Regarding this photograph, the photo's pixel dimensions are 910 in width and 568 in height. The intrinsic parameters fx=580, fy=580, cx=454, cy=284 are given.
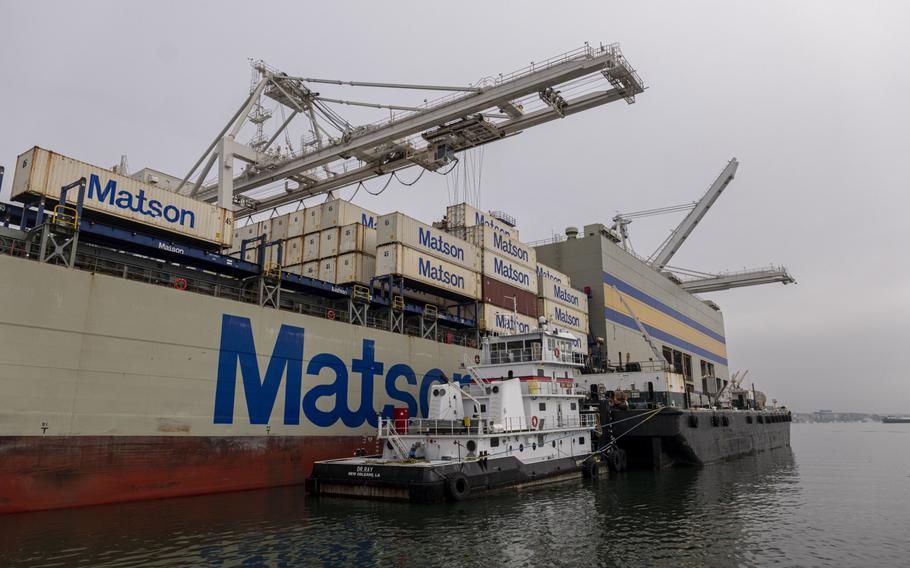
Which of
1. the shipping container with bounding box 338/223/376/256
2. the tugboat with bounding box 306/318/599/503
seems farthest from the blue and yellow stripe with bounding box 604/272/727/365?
the shipping container with bounding box 338/223/376/256

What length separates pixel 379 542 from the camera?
1489 centimetres

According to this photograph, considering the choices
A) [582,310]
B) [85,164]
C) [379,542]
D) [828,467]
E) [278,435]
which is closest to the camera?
[379,542]

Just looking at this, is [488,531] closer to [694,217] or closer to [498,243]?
[498,243]

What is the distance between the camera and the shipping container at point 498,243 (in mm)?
38594

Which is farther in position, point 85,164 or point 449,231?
point 449,231

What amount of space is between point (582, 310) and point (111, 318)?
123 ft

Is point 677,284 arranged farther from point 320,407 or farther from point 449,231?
point 320,407

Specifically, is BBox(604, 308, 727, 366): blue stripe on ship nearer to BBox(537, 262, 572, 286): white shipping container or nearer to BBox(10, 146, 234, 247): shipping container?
BBox(537, 262, 572, 286): white shipping container

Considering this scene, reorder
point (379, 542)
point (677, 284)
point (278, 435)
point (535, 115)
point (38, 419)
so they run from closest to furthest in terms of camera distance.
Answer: point (379, 542) < point (38, 419) < point (278, 435) < point (535, 115) < point (677, 284)

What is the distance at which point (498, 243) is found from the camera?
4034cm

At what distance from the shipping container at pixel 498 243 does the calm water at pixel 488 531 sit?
62.5 feet

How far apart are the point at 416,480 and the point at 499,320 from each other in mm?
20255

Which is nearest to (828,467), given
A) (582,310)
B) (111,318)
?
(582,310)

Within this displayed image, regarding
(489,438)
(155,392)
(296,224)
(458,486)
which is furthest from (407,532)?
(296,224)
